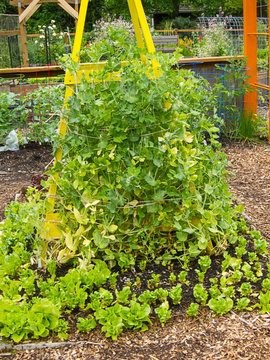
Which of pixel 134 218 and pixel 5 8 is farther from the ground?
pixel 5 8

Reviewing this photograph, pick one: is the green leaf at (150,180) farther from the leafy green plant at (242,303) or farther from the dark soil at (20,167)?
the dark soil at (20,167)

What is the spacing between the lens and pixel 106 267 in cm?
271

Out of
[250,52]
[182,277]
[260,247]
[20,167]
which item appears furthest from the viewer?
[250,52]

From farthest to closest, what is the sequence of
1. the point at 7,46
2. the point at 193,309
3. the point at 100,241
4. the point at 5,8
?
the point at 5,8, the point at 7,46, the point at 100,241, the point at 193,309

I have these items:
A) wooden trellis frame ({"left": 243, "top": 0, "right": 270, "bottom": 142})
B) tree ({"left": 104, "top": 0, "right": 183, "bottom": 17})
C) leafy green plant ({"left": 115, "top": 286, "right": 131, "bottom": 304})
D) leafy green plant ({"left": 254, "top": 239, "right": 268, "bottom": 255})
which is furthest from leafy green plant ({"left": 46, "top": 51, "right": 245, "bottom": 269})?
tree ({"left": 104, "top": 0, "right": 183, "bottom": 17})

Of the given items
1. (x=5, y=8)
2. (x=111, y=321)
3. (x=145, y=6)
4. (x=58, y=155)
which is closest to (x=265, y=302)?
(x=111, y=321)

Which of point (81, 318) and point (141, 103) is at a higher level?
point (141, 103)

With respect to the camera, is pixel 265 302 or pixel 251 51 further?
pixel 251 51

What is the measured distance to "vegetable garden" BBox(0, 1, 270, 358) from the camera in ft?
8.23

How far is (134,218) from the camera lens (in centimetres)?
279

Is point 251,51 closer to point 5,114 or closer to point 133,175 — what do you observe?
point 5,114

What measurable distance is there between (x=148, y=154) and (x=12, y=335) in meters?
1.28

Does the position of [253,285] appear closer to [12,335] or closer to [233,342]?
[233,342]

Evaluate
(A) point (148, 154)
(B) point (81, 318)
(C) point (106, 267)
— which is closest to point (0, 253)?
(C) point (106, 267)
